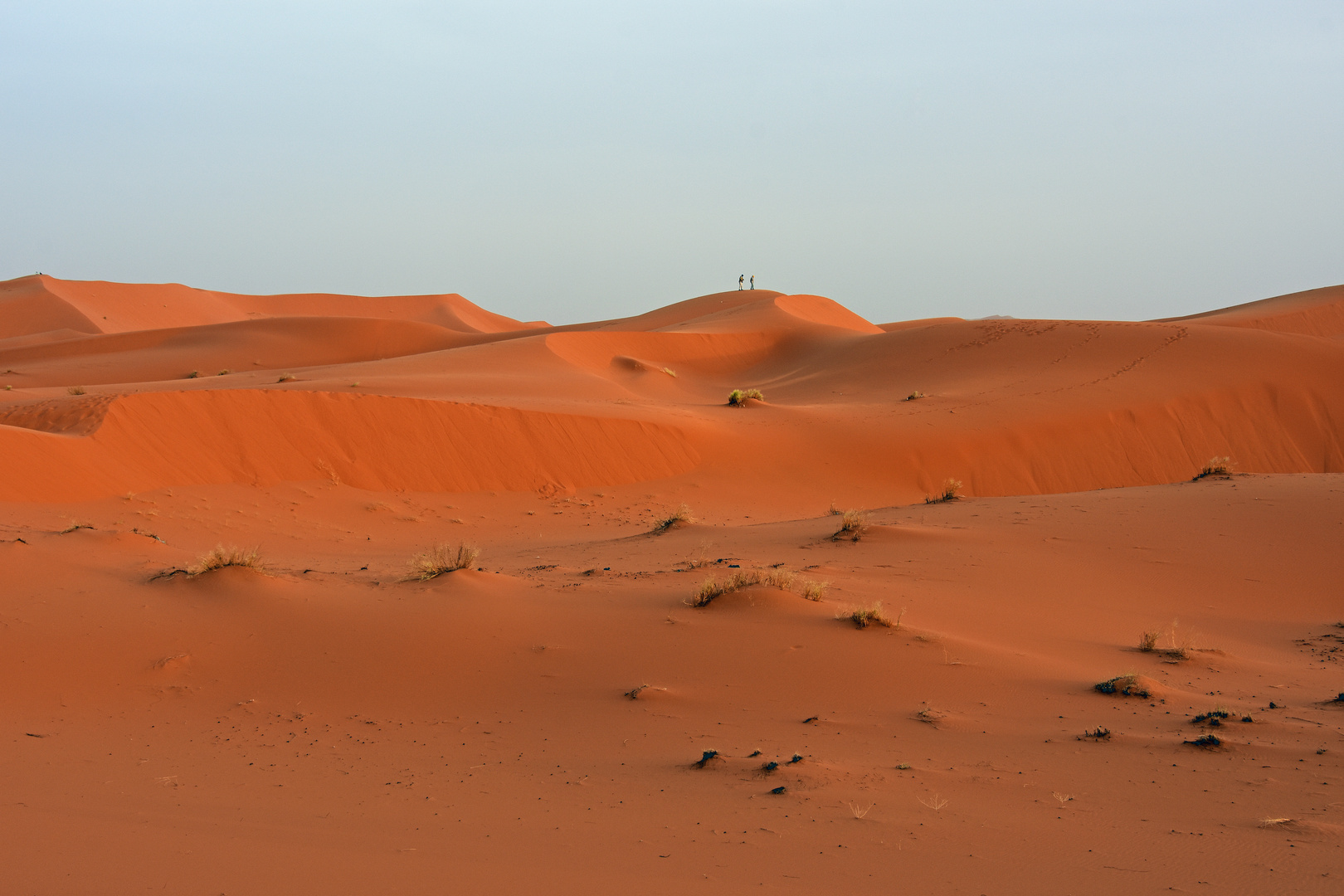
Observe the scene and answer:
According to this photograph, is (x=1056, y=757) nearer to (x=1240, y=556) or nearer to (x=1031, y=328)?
(x=1240, y=556)

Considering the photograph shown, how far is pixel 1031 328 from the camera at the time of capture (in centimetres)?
3581

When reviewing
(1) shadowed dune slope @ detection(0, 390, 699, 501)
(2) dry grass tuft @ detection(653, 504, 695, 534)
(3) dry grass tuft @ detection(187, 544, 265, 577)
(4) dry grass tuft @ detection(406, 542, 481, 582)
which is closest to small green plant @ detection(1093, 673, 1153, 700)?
(4) dry grass tuft @ detection(406, 542, 481, 582)

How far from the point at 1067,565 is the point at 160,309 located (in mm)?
85595

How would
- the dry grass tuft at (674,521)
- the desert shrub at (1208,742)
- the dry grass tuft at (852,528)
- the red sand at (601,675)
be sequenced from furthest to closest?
the dry grass tuft at (674,521)
the dry grass tuft at (852,528)
the desert shrub at (1208,742)
the red sand at (601,675)

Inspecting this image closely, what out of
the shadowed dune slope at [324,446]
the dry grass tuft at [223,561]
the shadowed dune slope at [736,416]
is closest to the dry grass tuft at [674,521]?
the shadowed dune slope at [736,416]

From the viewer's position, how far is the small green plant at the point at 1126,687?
273 inches

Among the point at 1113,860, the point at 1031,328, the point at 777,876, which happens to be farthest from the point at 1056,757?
the point at 1031,328

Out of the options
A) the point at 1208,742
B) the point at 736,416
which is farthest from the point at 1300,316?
the point at 1208,742

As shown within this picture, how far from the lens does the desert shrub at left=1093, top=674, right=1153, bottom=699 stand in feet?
22.8

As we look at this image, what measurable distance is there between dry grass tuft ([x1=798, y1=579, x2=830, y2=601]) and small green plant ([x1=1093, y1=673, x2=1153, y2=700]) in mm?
2459

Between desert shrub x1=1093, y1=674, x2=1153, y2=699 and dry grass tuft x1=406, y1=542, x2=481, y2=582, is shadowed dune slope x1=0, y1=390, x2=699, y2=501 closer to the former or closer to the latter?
dry grass tuft x1=406, y1=542, x2=481, y2=582

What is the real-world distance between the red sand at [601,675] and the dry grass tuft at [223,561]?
0.43 feet

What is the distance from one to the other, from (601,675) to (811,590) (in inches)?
95.7

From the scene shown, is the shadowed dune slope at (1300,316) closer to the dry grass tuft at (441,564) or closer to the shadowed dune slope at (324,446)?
the shadowed dune slope at (324,446)
